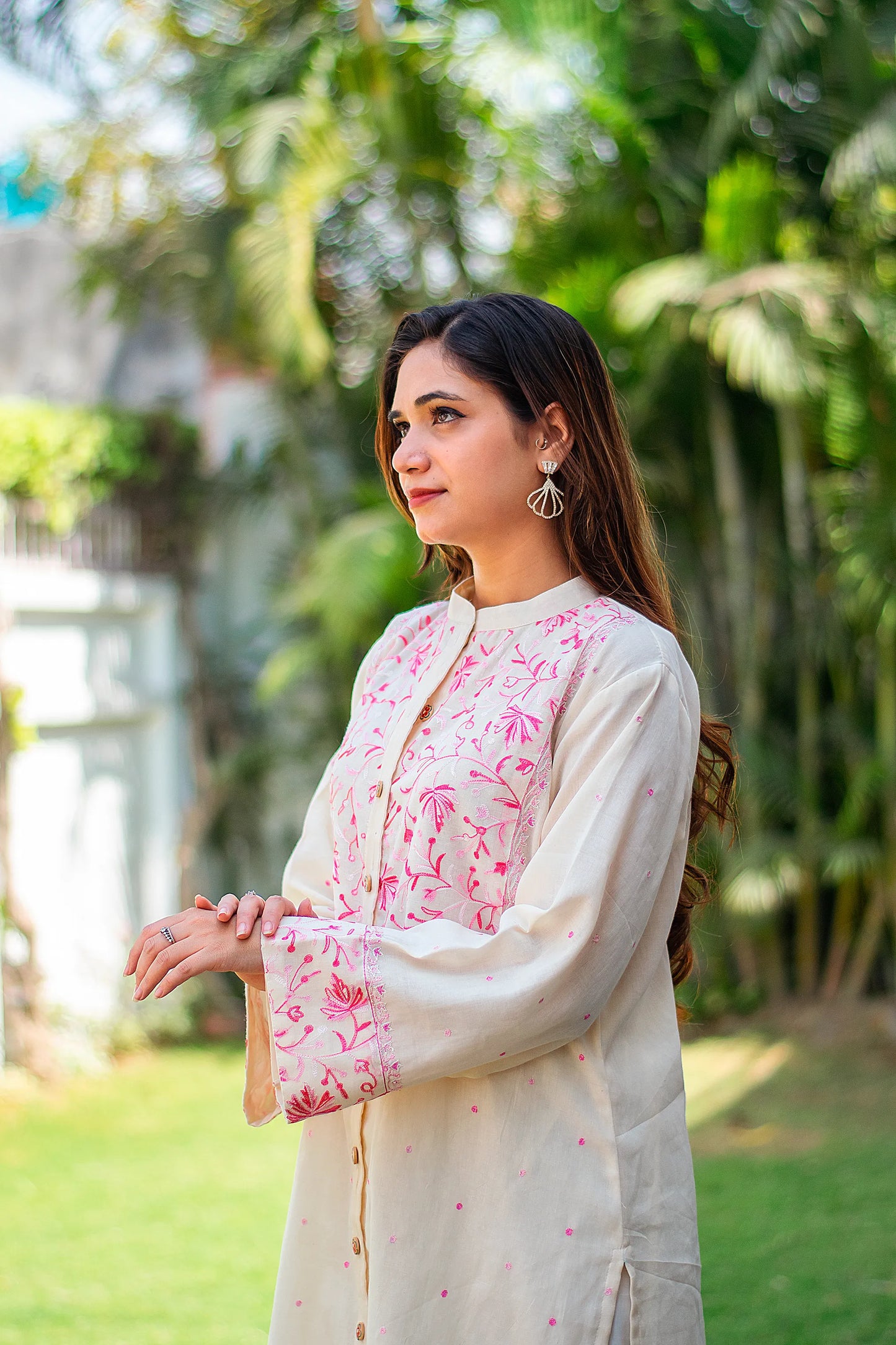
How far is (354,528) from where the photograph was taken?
576cm

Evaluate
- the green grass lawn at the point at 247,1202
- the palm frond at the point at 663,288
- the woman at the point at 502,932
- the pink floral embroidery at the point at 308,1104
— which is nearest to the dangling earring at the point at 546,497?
the woman at the point at 502,932

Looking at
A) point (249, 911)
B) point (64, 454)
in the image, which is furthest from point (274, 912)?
point (64, 454)

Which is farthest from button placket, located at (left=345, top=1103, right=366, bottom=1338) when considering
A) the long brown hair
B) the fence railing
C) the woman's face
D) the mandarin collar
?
the fence railing

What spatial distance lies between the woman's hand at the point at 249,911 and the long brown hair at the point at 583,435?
0.52 metres

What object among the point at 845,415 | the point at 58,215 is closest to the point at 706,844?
the point at 845,415

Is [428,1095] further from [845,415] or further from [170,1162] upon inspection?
[845,415]

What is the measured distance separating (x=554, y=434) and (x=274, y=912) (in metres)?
0.64

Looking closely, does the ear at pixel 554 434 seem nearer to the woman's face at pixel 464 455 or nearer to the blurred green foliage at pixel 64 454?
the woman's face at pixel 464 455

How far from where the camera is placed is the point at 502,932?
54.1 inches

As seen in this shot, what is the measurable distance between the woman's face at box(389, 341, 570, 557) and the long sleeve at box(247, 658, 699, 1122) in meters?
0.28

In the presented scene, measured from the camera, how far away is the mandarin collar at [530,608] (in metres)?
1.61

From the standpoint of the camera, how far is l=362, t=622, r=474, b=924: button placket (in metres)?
1.57

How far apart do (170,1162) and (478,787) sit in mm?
3887

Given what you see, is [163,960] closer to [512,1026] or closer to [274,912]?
[274,912]
